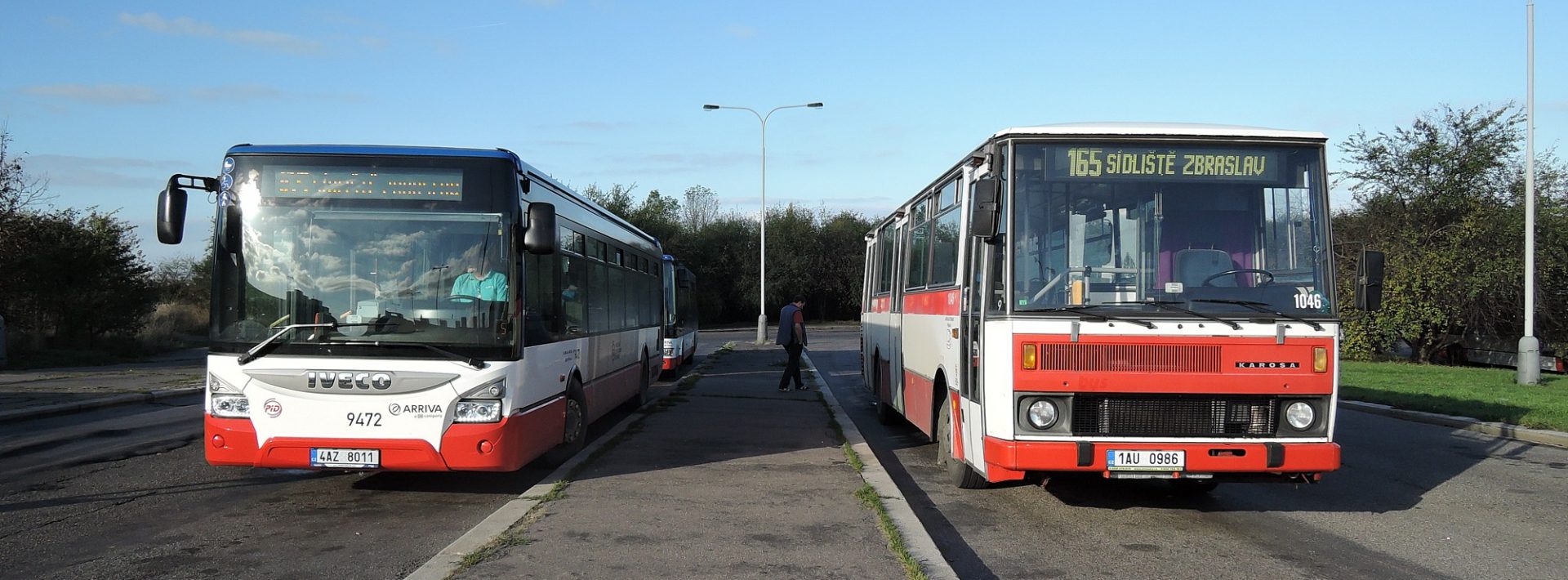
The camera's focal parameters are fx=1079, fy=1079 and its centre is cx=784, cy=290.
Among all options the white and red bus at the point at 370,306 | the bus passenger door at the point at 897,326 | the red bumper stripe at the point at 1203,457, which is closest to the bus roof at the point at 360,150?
the white and red bus at the point at 370,306

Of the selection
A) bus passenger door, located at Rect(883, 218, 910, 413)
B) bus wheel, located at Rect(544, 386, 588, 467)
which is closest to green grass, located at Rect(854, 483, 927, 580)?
bus wheel, located at Rect(544, 386, 588, 467)

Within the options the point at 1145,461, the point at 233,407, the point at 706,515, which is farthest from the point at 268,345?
the point at 1145,461

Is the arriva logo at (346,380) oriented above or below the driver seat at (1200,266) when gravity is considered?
below

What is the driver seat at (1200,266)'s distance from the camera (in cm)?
741

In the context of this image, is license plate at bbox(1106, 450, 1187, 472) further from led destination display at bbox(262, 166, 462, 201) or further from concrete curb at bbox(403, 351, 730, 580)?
led destination display at bbox(262, 166, 462, 201)

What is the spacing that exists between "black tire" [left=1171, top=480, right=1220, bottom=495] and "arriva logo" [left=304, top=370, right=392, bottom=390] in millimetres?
6370

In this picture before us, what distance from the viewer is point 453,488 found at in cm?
900

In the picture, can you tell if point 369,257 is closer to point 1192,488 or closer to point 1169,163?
point 1169,163

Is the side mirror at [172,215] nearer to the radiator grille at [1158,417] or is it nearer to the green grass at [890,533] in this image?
the green grass at [890,533]

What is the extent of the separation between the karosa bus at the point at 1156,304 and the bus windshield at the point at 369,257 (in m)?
3.67

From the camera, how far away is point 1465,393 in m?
18.5

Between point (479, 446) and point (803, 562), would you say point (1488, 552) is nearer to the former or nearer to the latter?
point (803, 562)

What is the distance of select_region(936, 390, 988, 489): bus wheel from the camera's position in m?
8.99

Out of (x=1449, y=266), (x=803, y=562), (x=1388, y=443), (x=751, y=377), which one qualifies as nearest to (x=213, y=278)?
(x=803, y=562)
